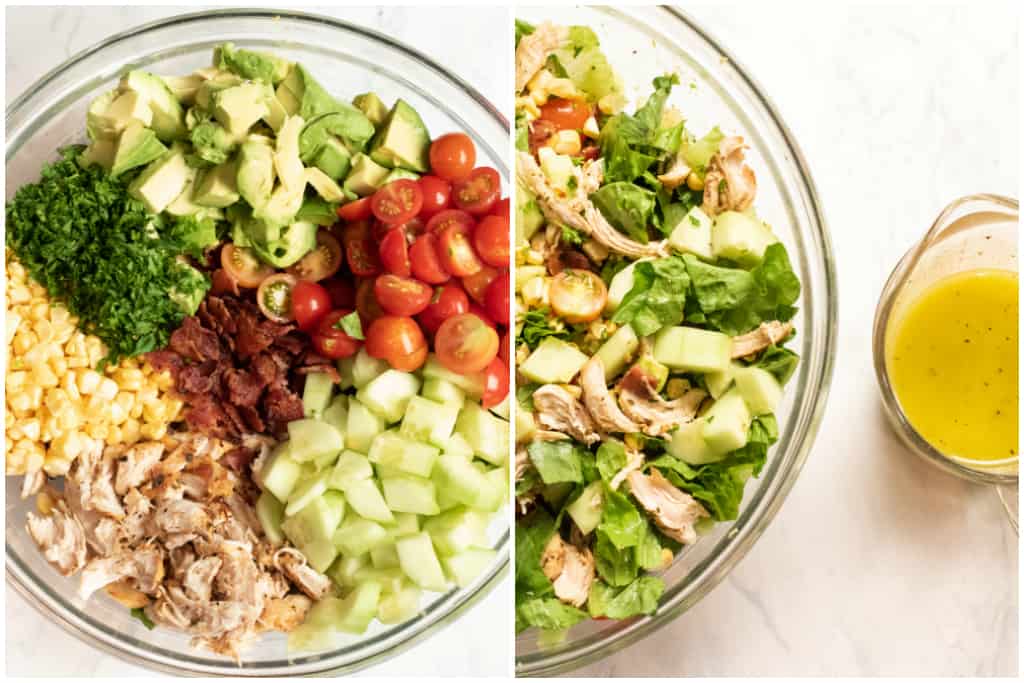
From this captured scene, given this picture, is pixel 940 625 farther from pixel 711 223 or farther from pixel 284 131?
pixel 284 131

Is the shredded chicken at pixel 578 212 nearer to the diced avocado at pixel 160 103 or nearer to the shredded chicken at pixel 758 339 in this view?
the shredded chicken at pixel 758 339

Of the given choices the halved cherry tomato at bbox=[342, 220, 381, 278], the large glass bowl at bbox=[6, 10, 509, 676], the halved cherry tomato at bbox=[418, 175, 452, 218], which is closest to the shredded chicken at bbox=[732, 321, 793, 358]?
the large glass bowl at bbox=[6, 10, 509, 676]

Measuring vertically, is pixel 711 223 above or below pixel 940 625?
above

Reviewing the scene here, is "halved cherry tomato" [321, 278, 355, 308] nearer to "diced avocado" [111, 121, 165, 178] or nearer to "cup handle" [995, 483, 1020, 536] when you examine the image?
"diced avocado" [111, 121, 165, 178]

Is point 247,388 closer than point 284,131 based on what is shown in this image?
No

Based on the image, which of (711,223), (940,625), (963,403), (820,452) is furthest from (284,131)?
(940,625)
